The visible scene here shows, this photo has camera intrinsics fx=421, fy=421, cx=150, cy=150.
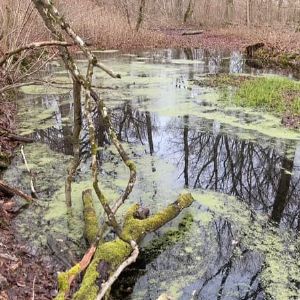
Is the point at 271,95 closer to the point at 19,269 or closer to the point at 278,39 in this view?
the point at 19,269

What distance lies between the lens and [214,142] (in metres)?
7.14

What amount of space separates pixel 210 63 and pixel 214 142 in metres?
9.56

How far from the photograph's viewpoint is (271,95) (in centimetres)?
954

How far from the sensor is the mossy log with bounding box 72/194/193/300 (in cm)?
312

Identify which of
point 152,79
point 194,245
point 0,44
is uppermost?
point 0,44

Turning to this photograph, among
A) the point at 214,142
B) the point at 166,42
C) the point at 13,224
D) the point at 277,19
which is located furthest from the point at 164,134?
the point at 277,19

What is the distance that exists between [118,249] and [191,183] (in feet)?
7.29

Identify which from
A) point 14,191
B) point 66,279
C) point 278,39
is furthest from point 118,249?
point 278,39

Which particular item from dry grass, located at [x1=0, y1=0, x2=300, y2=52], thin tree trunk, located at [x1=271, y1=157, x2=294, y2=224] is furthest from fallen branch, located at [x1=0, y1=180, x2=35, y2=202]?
dry grass, located at [x1=0, y1=0, x2=300, y2=52]

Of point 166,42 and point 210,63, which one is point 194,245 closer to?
point 210,63

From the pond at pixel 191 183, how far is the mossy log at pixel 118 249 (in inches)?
6.3

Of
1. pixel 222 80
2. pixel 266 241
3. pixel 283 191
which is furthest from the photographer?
pixel 222 80

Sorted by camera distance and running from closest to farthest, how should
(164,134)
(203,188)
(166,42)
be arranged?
(203,188), (164,134), (166,42)

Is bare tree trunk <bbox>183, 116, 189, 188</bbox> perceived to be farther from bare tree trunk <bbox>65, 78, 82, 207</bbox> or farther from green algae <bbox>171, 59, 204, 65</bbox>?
green algae <bbox>171, 59, 204, 65</bbox>
